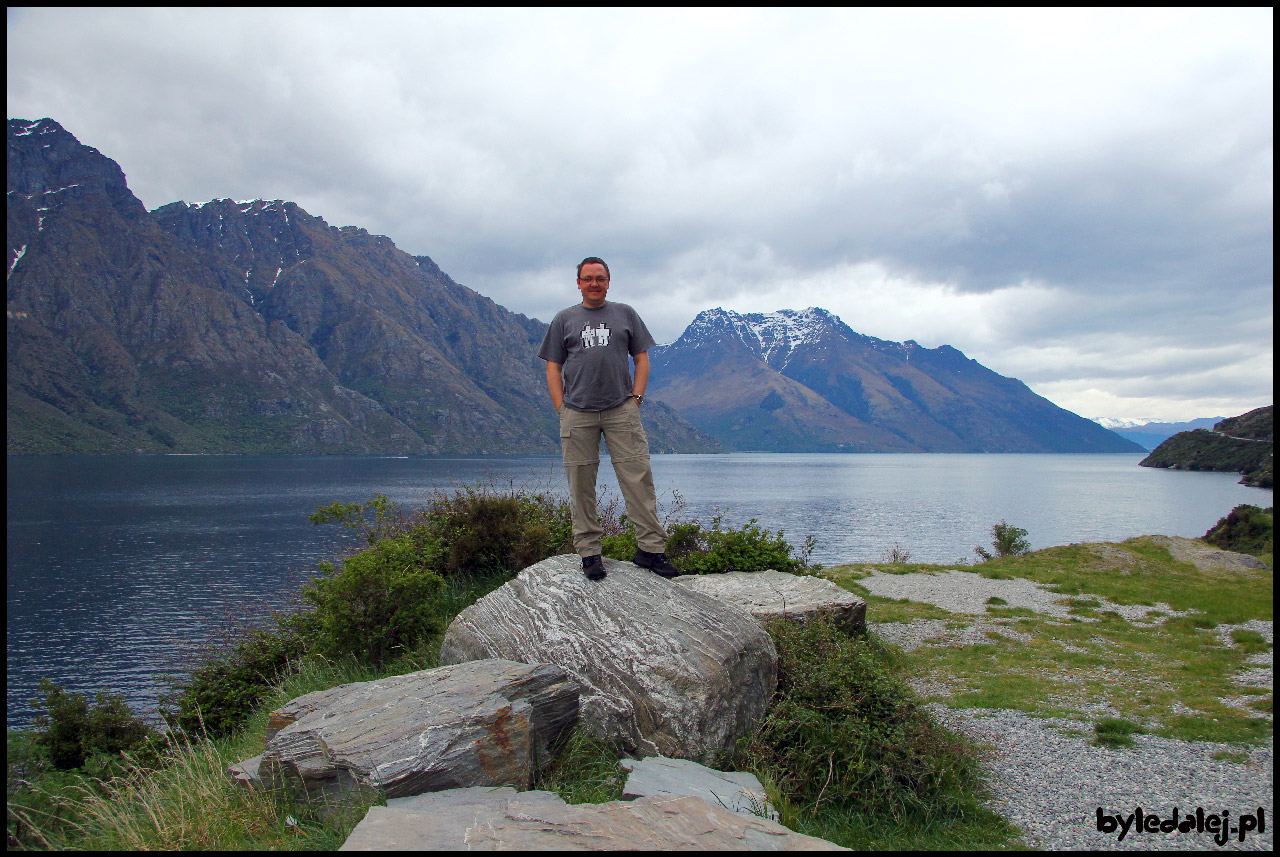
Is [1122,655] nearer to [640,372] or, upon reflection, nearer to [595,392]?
[640,372]

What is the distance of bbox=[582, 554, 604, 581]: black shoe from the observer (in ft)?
28.6

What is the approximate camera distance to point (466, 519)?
43.9 ft

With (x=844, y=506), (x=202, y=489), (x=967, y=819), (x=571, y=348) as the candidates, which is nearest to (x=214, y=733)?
(x=571, y=348)

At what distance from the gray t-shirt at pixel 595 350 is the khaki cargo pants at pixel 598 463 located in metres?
0.17

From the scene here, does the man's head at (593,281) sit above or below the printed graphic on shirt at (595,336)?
above

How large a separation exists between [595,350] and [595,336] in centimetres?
20

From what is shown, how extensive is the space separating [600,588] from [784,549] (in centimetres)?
593

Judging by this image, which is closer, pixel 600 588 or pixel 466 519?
pixel 600 588

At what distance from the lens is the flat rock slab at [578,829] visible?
15.5 feet

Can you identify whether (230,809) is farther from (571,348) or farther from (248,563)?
(248,563)

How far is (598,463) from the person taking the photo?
28.0 feet

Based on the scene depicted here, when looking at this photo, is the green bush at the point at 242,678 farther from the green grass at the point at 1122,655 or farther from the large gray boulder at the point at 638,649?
the green grass at the point at 1122,655

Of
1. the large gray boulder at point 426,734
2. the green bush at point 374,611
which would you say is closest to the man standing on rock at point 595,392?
the large gray boulder at point 426,734

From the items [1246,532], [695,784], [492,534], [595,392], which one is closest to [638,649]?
[695,784]
